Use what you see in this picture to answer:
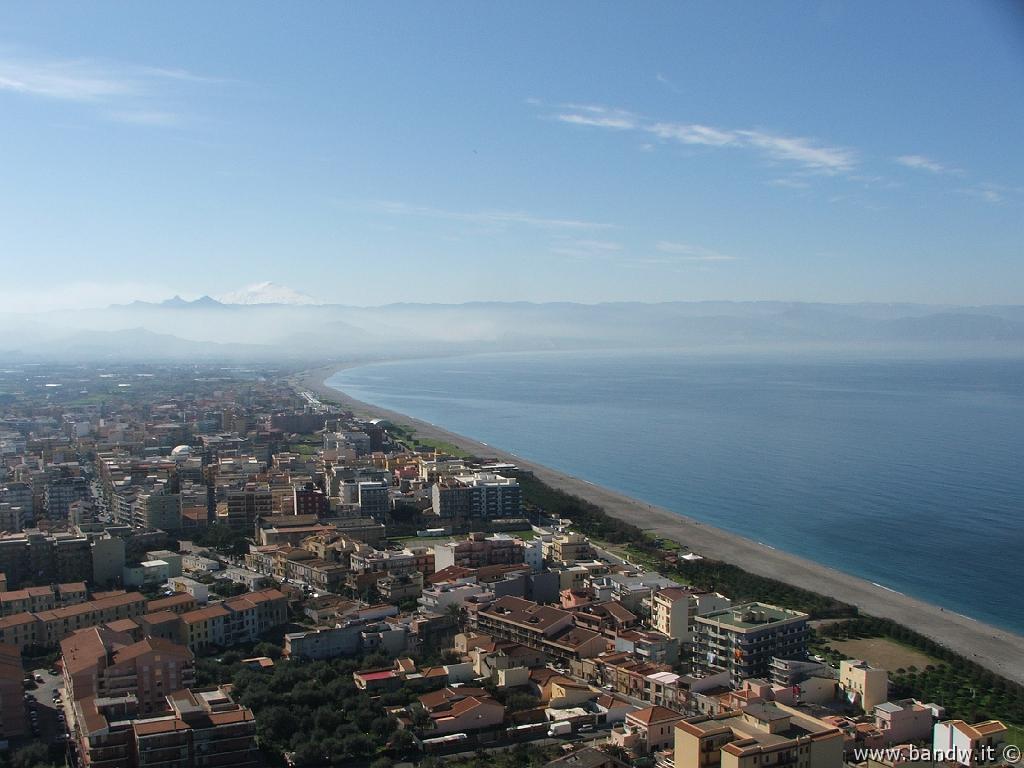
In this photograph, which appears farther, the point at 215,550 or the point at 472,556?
the point at 215,550

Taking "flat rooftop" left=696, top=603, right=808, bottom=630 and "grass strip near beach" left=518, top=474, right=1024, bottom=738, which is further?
"flat rooftop" left=696, top=603, right=808, bottom=630

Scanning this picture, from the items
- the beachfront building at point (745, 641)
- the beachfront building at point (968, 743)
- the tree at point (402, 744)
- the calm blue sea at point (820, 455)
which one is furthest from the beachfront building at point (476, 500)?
the beachfront building at point (968, 743)

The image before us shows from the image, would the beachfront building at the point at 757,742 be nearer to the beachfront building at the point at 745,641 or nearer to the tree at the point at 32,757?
the beachfront building at the point at 745,641

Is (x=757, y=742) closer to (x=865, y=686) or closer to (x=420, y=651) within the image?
(x=865, y=686)

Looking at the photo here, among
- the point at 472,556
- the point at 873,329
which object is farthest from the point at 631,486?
the point at 873,329

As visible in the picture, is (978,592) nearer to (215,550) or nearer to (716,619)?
(716,619)

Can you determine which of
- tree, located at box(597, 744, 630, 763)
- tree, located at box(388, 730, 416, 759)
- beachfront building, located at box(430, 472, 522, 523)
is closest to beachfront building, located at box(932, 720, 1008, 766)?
tree, located at box(597, 744, 630, 763)

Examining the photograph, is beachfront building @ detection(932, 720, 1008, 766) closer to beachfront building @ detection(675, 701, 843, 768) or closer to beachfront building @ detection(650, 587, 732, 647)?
beachfront building @ detection(675, 701, 843, 768)
